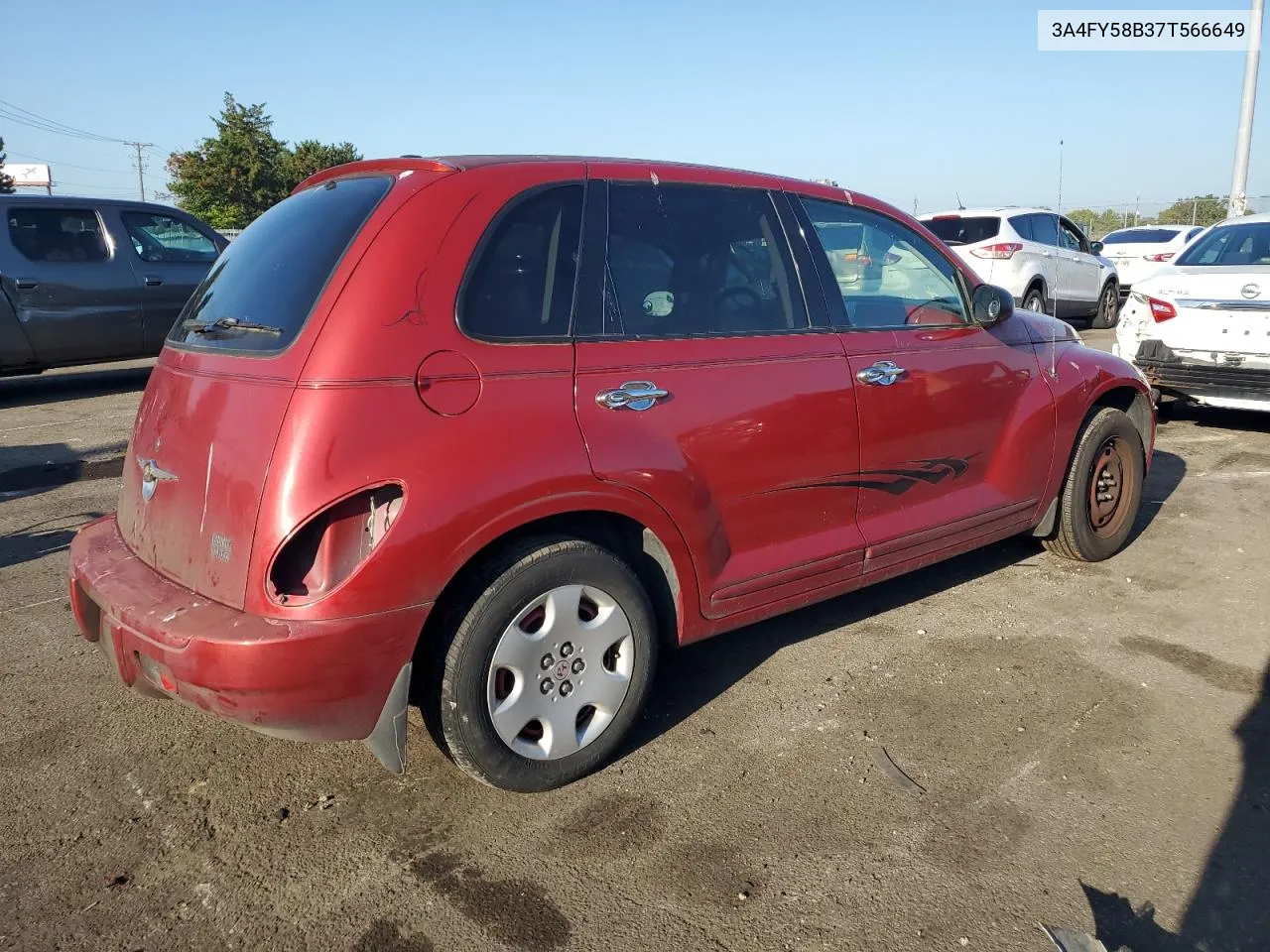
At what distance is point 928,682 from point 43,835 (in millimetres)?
2872

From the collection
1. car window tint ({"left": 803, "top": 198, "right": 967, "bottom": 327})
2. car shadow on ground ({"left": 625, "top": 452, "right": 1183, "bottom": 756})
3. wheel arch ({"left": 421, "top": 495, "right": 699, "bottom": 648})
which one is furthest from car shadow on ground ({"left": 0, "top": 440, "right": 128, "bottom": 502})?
car window tint ({"left": 803, "top": 198, "right": 967, "bottom": 327})

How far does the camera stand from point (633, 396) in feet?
9.64

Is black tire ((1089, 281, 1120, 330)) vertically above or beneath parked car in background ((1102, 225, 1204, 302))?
beneath

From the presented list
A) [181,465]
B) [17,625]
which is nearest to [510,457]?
[181,465]

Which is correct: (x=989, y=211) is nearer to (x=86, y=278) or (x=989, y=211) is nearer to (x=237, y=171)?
(x=86, y=278)

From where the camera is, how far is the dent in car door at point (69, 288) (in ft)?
29.8

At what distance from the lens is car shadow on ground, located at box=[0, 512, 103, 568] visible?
4.96 metres

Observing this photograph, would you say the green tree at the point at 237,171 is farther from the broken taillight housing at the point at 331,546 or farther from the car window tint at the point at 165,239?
the broken taillight housing at the point at 331,546

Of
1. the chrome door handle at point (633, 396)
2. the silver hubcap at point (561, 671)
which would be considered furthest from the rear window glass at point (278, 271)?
the silver hubcap at point (561, 671)

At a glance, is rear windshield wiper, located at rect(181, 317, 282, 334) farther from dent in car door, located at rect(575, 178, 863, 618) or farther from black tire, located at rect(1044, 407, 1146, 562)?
black tire, located at rect(1044, 407, 1146, 562)

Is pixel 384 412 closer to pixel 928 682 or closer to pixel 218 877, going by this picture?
pixel 218 877

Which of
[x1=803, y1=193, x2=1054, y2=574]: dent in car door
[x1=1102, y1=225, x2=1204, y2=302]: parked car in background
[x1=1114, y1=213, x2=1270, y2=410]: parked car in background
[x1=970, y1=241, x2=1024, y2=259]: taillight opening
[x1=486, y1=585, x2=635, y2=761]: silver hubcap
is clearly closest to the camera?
[x1=486, y1=585, x2=635, y2=761]: silver hubcap

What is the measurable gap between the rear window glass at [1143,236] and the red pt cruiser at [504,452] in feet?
58.3

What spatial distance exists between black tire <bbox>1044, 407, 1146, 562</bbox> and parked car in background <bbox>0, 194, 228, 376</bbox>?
844 centimetres
